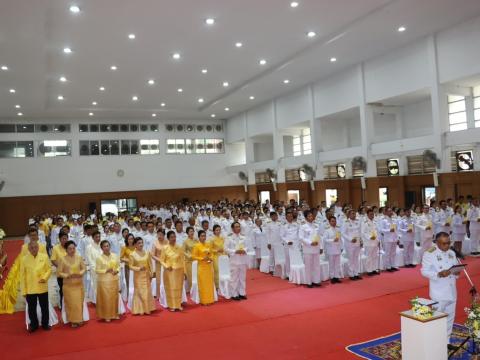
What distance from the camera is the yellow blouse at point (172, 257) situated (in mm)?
8430

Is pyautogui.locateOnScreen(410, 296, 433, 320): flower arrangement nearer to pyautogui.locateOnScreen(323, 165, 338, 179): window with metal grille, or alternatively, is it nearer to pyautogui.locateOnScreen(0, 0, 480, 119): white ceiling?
pyautogui.locateOnScreen(0, 0, 480, 119): white ceiling

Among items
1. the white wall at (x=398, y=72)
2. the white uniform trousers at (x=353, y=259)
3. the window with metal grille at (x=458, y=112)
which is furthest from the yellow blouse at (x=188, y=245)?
the window with metal grille at (x=458, y=112)

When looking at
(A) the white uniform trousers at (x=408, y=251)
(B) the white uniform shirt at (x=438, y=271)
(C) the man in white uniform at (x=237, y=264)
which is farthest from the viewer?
(A) the white uniform trousers at (x=408, y=251)

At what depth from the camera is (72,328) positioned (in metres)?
7.56

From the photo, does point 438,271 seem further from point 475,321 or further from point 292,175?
point 292,175

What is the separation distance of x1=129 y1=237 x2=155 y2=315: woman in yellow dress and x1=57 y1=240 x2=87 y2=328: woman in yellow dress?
100 centimetres

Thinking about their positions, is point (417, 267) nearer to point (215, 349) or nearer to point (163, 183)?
point (215, 349)

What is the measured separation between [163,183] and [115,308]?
21902mm

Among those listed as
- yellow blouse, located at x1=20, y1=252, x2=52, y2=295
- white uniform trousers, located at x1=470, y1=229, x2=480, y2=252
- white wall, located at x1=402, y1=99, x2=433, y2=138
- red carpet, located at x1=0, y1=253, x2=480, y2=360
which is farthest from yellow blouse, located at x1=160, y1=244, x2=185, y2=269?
white wall, located at x1=402, y1=99, x2=433, y2=138

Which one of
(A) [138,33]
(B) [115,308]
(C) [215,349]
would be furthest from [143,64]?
(C) [215,349]

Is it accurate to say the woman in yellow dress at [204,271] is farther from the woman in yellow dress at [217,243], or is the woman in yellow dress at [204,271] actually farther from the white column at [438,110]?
the white column at [438,110]

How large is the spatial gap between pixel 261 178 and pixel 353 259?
18493 mm

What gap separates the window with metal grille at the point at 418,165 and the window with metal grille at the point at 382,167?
3.83ft

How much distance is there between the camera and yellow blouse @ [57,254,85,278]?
24.8 feet
